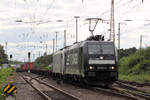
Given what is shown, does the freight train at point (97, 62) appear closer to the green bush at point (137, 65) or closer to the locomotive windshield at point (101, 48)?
the locomotive windshield at point (101, 48)

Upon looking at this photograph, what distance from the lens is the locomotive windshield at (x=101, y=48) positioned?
17.8m

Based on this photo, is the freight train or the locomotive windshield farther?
the locomotive windshield

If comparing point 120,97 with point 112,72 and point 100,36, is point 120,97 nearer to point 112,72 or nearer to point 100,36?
point 112,72

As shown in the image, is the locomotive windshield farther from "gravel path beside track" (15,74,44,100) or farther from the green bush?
the green bush

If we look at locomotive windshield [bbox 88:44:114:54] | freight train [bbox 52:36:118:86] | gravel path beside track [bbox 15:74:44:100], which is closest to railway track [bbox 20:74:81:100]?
gravel path beside track [bbox 15:74:44:100]

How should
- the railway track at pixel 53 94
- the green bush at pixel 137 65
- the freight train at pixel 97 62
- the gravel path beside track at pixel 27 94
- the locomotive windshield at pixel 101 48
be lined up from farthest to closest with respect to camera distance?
the green bush at pixel 137 65
the locomotive windshield at pixel 101 48
the freight train at pixel 97 62
the gravel path beside track at pixel 27 94
the railway track at pixel 53 94

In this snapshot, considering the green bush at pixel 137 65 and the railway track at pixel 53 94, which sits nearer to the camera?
the railway track at pixel 53 94

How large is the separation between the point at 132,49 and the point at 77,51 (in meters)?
56.7

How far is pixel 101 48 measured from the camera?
17938 mm

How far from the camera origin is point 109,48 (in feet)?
59.0

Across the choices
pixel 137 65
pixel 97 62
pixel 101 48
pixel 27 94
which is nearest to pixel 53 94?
pixel 27 94

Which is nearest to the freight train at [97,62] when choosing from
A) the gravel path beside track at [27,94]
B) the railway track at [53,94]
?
the railway track at [53,94]

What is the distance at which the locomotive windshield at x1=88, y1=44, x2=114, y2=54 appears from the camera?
17750mm

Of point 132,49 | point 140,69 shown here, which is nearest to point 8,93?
point 140,69
